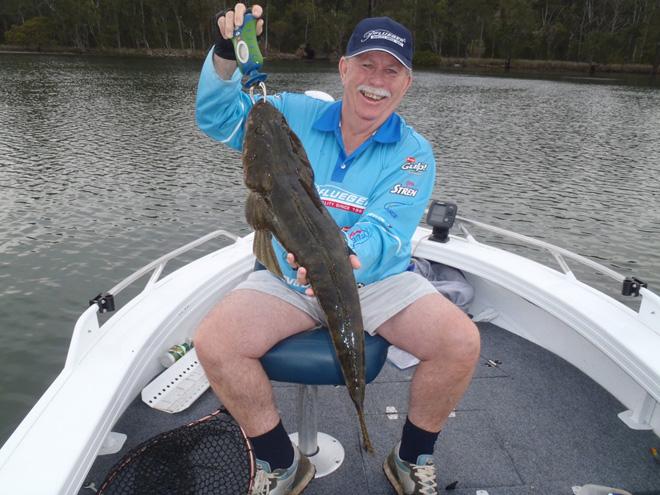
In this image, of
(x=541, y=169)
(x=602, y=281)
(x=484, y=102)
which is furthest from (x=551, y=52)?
(x=602, y=281)

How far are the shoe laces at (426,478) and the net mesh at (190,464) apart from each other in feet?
3.21

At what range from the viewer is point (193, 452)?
3211 mm

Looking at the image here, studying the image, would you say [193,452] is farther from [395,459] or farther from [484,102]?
[484,102]

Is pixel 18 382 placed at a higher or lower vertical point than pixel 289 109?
lower

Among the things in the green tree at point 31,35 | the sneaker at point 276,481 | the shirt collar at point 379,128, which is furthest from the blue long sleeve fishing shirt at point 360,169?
the green tree at point 31,35

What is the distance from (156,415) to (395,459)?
1.88 meters

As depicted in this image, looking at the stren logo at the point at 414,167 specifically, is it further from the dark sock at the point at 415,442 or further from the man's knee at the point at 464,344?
the dark sock at the point at 415,442

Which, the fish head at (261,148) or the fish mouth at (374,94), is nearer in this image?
the fish head at (261,148)

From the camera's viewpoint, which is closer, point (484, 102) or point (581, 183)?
point (581, 183)

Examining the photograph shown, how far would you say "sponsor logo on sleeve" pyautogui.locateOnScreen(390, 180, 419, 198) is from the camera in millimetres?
3025

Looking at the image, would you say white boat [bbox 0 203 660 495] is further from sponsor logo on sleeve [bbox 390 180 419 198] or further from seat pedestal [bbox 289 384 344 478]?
sponsor logo on sleeve [bbox 390 180 419 198]

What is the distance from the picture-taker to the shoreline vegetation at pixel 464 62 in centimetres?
7625

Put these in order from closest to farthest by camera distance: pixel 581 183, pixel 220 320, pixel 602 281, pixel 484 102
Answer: pixel 220 320 → pixel 602 281 → pixel 581 183 → pixel 484 102

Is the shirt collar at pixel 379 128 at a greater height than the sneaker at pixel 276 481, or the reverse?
the shirt collar at pixel 379 128
